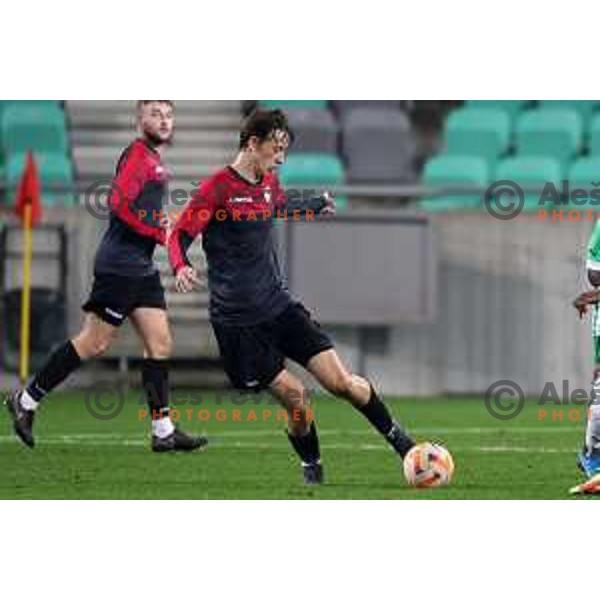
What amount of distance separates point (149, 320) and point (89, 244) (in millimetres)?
5030

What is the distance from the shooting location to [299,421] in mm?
9570

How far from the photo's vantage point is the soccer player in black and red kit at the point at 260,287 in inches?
371

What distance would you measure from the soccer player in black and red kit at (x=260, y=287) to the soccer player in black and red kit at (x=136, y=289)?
5.70 feet

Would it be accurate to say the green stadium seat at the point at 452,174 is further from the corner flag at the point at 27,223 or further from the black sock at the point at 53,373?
the black sock at the point at 53,373

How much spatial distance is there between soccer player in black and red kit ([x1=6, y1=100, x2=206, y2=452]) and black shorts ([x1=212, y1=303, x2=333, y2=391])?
6.19 ft

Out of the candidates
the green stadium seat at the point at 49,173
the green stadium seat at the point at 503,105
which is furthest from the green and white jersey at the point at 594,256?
the green stadium seat at the point at 503,105

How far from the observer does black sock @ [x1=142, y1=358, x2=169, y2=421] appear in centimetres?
1144

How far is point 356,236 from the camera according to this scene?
16.5m

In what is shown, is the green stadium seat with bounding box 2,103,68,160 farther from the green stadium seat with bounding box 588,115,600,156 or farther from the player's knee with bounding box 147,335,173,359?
the player's knee with bounding box 147,335,173,359

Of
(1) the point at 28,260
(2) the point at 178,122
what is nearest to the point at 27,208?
(1) the point at 28,260

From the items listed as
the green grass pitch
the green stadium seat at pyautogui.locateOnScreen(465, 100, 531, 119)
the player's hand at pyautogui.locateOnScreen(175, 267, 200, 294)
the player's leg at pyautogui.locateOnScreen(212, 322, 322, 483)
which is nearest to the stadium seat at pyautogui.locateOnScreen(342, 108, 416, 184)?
the green stadium seat at pyautogui.locateOnScreen(465, 100, 531, 119)

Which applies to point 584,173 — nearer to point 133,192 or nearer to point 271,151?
point 133,192

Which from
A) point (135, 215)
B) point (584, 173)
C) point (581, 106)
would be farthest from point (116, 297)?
point (581, 106)

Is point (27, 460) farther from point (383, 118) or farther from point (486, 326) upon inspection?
point (383, 118)
